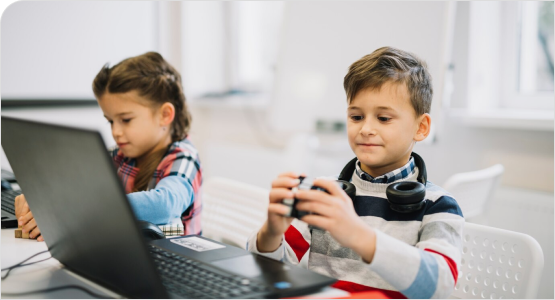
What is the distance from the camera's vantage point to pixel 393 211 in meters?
0.90

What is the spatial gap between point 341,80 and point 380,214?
1496 millimetres

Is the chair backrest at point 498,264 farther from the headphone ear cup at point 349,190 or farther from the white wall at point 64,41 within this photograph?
the white wall at point 64,41

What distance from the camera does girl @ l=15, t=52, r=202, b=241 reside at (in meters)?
1.31

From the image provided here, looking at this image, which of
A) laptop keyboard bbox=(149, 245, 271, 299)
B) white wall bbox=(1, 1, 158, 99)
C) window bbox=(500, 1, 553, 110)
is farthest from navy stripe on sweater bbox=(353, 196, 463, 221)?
white wall bbox=(1, 1, 158, 99)

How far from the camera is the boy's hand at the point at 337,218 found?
0.70 meters

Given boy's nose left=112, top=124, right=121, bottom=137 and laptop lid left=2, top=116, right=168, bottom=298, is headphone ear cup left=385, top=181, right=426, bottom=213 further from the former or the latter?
boy's nose left=112, top=124, right=121, bottom=137

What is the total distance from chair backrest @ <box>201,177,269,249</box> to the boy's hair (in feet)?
1.60

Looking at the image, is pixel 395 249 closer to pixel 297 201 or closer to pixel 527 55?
pixel 297 201

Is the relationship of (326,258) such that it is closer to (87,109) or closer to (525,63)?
(525,63)

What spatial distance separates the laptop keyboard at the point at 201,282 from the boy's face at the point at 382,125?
15.0 inches

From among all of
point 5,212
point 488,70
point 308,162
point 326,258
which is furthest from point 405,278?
point 488,70

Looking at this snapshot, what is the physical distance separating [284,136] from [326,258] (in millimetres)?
1906

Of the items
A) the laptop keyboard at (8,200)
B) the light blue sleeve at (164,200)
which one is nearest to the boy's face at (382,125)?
the light blue sleeve at (164,200)

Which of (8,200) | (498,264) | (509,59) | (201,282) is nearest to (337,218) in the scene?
(201,282)
